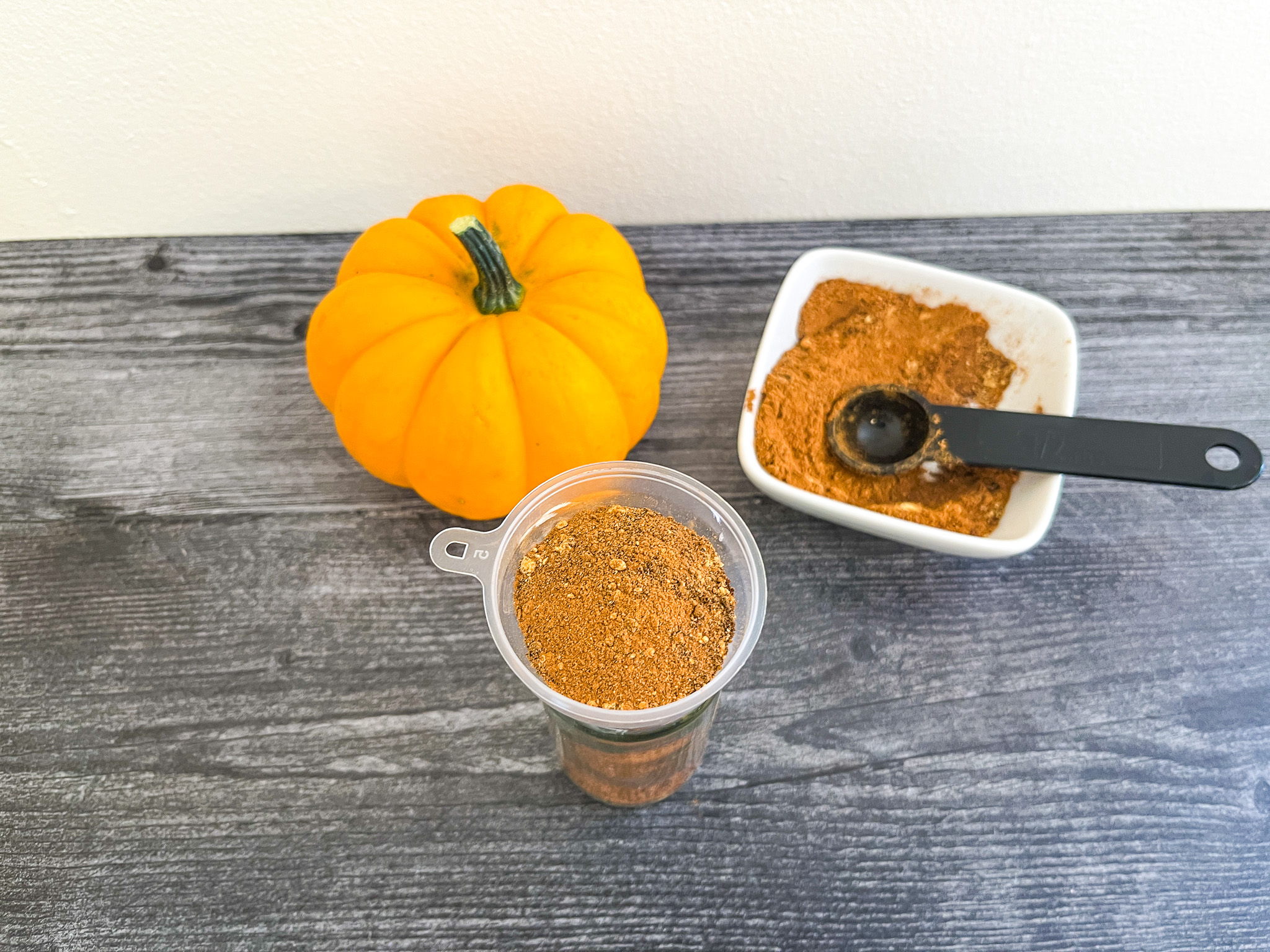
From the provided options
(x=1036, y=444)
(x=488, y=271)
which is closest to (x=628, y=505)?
(x=488, y=271)

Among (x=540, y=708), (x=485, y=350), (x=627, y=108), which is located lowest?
(x=540, y=708)

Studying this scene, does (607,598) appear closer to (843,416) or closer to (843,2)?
(843,416)

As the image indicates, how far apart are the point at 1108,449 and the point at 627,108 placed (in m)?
0.59

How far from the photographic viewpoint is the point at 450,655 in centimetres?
75

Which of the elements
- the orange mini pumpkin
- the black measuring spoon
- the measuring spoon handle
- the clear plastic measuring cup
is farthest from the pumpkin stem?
the measuring spoon handle

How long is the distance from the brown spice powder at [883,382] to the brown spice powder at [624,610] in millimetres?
185

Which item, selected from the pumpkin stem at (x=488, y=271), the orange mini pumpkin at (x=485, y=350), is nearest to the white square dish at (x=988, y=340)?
the orange mini pumpkin at (x=485, y=350)

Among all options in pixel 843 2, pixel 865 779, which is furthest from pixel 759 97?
pixel 865 779

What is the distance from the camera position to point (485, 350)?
0.67 metres

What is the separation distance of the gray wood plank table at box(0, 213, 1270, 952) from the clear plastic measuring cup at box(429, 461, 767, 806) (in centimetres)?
5

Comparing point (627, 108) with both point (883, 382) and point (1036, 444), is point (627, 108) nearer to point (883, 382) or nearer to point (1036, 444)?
point (883, 382)

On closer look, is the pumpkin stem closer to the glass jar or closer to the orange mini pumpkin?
the orange mini pumpkin

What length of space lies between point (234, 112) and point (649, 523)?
66 centimetres

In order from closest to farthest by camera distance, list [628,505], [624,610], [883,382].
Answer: [624,610] < [628,505] < [883,382]
